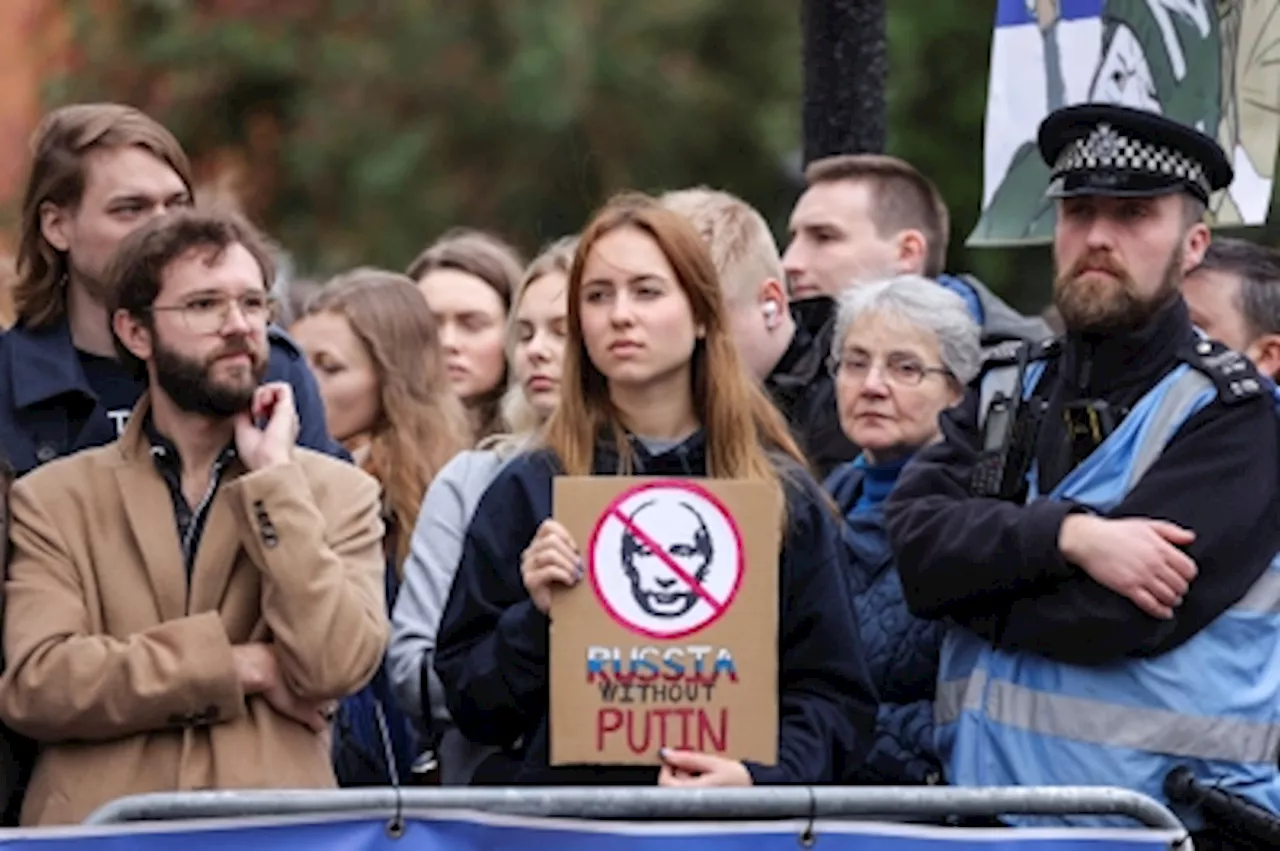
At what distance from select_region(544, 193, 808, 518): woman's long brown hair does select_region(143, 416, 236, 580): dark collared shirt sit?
0.71 metres

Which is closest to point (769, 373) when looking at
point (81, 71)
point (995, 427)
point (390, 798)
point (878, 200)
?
point (878, 200)

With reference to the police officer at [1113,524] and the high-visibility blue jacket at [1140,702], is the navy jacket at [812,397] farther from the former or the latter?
the high-visibility blue jacket at [1140,702]

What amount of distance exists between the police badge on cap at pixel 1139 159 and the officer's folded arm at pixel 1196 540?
1.81 feet

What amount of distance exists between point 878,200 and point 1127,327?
228 cm

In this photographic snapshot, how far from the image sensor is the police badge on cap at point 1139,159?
6926mm

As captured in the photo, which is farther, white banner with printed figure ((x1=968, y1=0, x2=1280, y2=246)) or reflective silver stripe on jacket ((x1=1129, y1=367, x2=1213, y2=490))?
white banner with printed figure ((x1=968, y1=0, x2=1280, y2=246))

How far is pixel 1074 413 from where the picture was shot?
22.3ft

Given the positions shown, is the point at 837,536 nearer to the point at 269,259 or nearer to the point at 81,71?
the point at 269,259

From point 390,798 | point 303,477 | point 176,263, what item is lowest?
point 390,798

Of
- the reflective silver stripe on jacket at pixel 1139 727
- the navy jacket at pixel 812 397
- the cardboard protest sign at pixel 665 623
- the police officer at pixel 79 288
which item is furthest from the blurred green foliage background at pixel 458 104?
the cardboard protest sign at pixel 665 623

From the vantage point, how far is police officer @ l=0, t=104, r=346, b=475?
24.1 feet

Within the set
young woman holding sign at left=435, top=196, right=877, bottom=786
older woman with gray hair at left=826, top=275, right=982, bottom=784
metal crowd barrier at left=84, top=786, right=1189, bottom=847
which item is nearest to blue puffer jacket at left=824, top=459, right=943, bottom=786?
older woman with gray hair at left=826, top=275, right=982, bottom=784

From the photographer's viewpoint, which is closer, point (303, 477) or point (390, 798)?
point (390, 798)

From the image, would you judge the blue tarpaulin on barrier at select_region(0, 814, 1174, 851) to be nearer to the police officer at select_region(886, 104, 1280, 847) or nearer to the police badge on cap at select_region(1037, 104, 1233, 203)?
the police officer at select_region(886, 104, 1280, 847)
